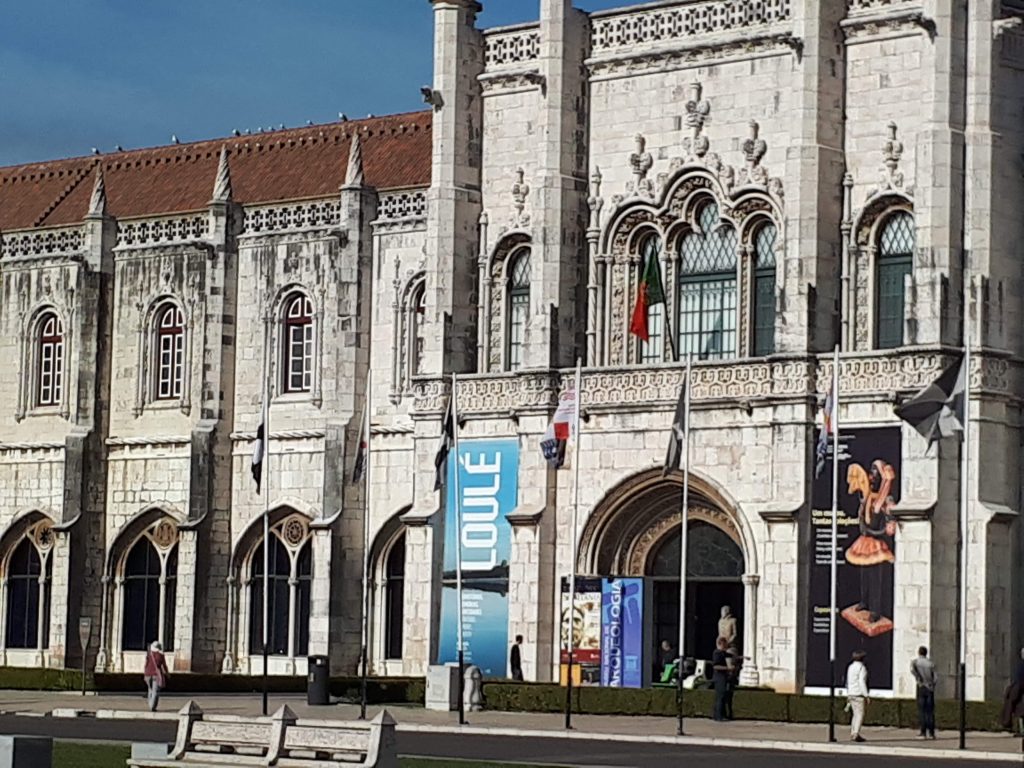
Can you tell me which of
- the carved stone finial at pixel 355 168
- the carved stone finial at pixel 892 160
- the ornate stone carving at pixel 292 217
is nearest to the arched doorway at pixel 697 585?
the carved stone finial at pixel 892 160

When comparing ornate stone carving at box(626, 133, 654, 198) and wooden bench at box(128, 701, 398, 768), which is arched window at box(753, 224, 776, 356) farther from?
wooden bench at box(128, 701, 398, 768)

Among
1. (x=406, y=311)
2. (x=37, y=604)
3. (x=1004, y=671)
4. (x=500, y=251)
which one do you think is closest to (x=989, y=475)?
(x=1004, y=671)

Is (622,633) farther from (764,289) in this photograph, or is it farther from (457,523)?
(764,289)

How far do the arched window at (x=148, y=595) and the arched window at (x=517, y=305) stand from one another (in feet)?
47.2

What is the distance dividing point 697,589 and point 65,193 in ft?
98.1

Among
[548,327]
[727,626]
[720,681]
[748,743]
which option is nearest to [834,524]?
[727,626]

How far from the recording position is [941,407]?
49.2 metres

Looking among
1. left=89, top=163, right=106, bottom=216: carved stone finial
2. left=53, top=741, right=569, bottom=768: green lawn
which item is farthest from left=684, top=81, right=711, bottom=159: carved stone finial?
left=53, top=741, right=569, bottom=768: green lawn

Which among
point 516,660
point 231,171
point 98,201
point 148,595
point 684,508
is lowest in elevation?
point 516,660

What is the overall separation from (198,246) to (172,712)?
18916mm

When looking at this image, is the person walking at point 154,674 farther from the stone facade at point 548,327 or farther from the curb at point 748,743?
the stone facade at point 548,327

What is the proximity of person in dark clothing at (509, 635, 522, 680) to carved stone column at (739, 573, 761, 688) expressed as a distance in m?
5.39

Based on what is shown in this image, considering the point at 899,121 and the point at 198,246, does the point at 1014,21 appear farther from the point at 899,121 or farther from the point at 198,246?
the point at 198,246

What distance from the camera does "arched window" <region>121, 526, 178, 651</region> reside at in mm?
72062
